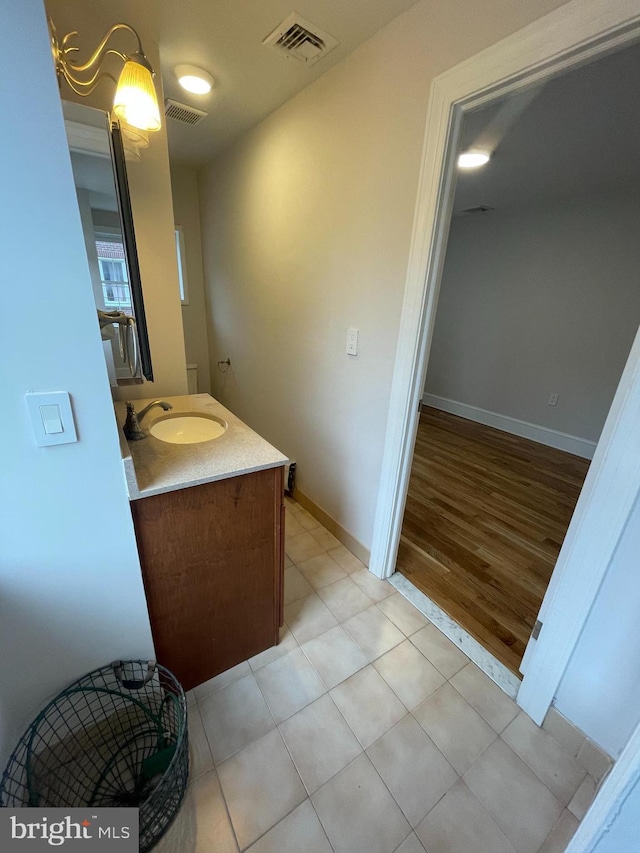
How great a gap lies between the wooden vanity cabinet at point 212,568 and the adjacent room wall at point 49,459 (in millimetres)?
61

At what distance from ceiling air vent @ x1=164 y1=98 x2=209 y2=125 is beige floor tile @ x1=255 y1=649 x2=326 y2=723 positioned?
3029 millimetres

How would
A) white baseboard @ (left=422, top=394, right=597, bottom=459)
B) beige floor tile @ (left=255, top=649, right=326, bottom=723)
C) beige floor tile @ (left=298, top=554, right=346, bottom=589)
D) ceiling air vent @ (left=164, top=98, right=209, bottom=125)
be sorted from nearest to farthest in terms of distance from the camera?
beige floor tile @ (left=255, top=649, right=326, bottom=723) → beige floor tile @ (left=298, top=554, right=346, bottom=589) → ceiling air vent @ (left=164, top=98, right=209, bottom=125) → white baseboard @ (left=422, top=394, right=597, bottom=459)

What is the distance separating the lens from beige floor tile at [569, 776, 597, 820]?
1006 mm

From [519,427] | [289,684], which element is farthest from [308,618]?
[519,427]

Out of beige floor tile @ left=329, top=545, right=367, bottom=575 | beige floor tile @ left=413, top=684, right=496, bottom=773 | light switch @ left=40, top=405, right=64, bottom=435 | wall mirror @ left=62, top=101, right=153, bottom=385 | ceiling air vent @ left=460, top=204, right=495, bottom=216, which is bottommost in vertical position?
beige floor tile @ left=413, top=684, right=496, bottom=773

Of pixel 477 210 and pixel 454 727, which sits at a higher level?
pixel 477 210

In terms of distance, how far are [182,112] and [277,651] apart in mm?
3077

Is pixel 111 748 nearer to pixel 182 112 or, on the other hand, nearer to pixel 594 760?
pixel 594 760

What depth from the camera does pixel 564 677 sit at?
1131 millimetres

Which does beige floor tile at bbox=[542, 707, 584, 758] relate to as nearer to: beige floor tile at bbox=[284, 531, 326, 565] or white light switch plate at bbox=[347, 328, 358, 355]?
beige floor tile at bbox=[284, 531, 326, 565]

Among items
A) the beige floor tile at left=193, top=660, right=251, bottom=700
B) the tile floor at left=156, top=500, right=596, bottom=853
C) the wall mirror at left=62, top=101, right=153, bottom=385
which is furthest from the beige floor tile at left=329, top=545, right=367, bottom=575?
the wall mirror at left=62, top=101, right=153, bottom=385

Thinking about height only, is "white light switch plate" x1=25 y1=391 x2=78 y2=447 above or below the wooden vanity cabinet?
above

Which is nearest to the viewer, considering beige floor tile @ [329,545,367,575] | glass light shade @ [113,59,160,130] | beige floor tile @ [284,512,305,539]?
glass light shade @ [113,59,160,130]

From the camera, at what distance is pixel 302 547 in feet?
6.69
